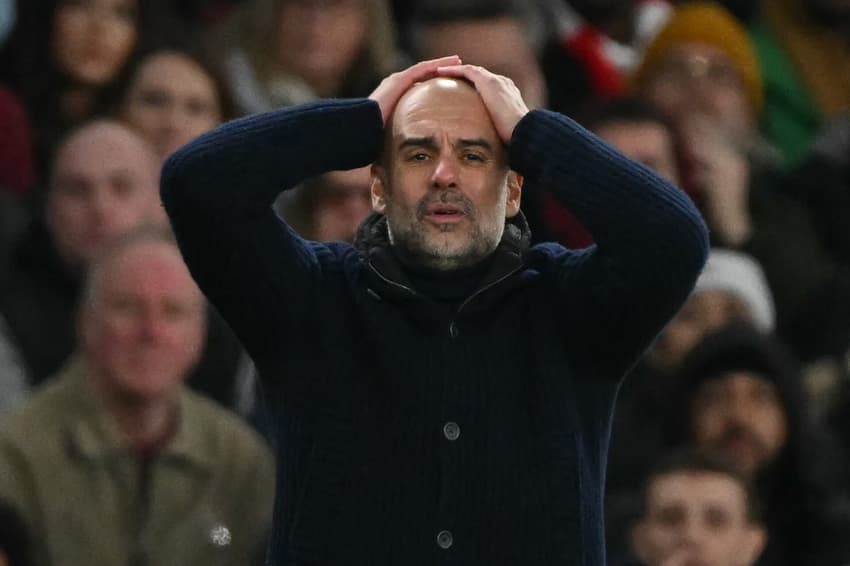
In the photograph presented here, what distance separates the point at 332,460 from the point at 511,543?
1.09ft

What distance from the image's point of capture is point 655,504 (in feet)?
20.8

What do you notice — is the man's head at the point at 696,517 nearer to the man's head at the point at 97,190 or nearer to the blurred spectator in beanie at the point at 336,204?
the blurred spectator in beanie at the point at 336,204

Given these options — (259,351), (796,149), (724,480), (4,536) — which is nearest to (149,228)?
(4,536)

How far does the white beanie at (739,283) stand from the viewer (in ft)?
24.2

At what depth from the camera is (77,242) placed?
22.5 feet

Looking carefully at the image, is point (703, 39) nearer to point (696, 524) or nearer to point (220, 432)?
point (696, 524)

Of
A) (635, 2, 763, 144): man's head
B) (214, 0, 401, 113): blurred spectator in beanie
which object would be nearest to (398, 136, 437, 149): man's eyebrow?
(214, 0, 401, 113): blurred spectator in beanie

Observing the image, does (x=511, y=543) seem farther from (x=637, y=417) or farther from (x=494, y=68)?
(x=494, y=68)

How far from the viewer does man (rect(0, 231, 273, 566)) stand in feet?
19.8

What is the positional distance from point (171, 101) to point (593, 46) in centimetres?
173

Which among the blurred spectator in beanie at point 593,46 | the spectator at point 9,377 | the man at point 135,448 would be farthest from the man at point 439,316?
the blurred spectator in beanie at point 593,46

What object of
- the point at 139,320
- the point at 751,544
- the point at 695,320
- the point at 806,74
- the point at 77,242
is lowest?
the point at 806,74

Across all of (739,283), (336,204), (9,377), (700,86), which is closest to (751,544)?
(739,283)

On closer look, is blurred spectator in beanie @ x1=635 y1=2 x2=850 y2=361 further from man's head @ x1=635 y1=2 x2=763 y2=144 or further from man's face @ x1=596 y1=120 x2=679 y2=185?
man's face @ x1=596 y1=120 x2=679 y2=185
